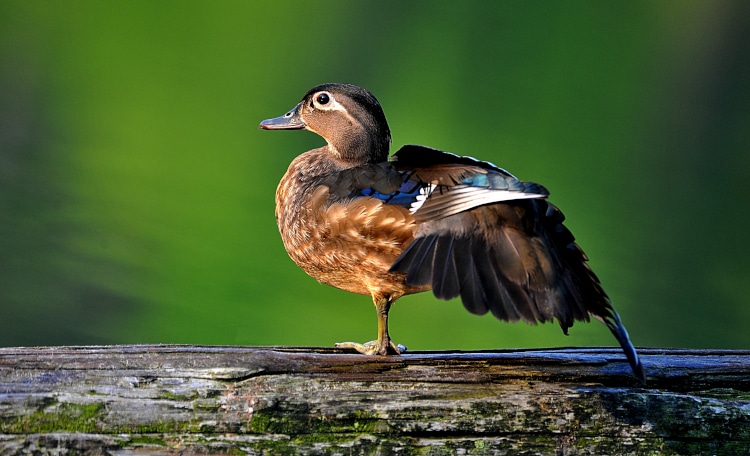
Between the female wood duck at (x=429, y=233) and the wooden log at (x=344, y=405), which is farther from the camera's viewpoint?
the female wood duck at (x=429, y=233)

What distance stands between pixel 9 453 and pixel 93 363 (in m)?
0.14

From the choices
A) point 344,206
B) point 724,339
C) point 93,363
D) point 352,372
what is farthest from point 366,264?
point 724,339

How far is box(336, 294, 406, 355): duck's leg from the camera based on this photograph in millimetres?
1606

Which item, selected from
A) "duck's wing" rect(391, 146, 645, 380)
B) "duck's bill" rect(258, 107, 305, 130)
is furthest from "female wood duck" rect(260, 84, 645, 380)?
"duck's bill" rect(258, 107, 305, 130)

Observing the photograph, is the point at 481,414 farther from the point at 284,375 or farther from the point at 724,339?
the point at 724,339

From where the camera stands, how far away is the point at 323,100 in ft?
6.29

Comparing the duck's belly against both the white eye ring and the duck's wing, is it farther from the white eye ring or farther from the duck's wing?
the white eye ring

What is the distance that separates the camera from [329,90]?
6.23ft

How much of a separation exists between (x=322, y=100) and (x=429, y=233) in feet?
1.89

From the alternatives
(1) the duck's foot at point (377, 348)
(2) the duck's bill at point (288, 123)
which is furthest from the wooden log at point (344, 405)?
(2) the duck's bill at point (288, 123)

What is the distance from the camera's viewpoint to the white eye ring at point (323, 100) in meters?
1.90

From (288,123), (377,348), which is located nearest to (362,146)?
(288,123)

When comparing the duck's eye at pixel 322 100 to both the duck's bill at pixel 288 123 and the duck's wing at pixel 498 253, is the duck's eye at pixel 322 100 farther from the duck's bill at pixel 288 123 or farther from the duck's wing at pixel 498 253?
the duck's wing at pixel 498 253

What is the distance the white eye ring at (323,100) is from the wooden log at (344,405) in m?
0.73
